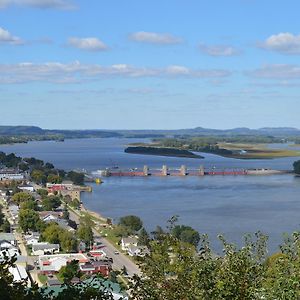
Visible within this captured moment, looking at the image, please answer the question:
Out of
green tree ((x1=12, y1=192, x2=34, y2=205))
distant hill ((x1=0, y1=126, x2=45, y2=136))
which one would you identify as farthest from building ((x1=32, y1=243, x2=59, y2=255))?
distant hill ((x1=0, y1=126, x2=45, y2=136))

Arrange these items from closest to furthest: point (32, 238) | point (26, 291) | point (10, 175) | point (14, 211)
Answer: point (26, 291)
point (32, 238)
point (14, 211)
point (10, 175)

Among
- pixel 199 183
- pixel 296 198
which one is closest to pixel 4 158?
pixel 199 183

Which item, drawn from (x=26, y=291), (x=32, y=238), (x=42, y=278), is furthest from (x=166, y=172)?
(x=26, y=291)

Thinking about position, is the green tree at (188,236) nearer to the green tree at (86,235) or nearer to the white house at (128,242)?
the white house at (128,242)

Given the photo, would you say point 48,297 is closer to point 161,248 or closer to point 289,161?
point 161,248

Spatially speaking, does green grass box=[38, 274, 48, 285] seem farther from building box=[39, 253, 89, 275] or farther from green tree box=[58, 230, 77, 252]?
green tree box=[58, 230, 77, 252]

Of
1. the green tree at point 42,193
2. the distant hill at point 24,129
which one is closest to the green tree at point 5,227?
the green tree at point 42,193

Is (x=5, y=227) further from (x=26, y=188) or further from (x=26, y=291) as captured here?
(x=26, y=291)
